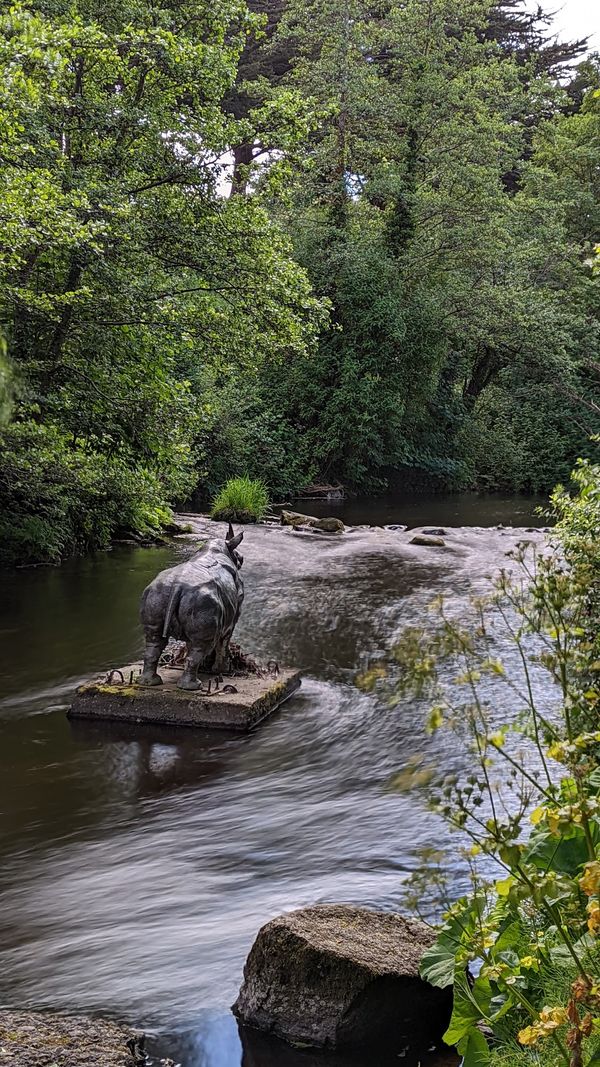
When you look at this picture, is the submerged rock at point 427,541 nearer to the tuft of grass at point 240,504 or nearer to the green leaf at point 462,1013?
the tuft of grass at point 240,504

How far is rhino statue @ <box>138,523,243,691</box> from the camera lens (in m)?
8.20

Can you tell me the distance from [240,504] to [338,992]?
760 inches

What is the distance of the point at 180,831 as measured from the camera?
632 centimetres

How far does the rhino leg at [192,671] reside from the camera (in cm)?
832

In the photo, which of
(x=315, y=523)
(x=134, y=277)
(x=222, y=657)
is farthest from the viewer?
(x=315, y=523)

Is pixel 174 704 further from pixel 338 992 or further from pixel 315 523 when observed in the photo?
pixel 315 523

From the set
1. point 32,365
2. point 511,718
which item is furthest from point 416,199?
point 511,718

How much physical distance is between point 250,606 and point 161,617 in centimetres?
540

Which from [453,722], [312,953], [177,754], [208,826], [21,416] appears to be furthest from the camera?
[21,416]

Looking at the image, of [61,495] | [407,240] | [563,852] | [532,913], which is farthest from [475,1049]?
[407,240]

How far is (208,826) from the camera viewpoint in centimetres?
638

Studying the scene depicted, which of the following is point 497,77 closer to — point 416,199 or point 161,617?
point 416,199

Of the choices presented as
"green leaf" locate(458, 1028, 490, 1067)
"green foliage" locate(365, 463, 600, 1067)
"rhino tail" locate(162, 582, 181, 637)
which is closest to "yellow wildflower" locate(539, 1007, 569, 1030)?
"green foliage" locate(365, 463, 600, 1067)

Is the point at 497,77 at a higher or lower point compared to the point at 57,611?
higher
